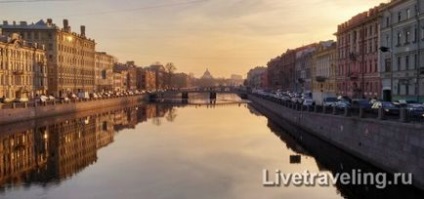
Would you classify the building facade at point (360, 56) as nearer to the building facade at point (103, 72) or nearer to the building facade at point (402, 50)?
the building facade at point (402, 50)

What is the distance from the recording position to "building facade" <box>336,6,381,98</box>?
7144 centimetres

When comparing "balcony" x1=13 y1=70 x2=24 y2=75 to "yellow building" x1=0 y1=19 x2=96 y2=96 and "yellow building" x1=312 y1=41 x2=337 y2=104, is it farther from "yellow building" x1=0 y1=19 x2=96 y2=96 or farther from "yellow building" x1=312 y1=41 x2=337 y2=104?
"yellow building" x1=312 y1=41 x2=337 y2=104

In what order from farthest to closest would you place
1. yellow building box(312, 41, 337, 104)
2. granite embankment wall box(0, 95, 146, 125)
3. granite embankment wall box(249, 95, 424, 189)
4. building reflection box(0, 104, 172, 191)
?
1. yellow building box(312, 41, 337, 104)
2. granite embankment wall box(0, 95, 146, 125)
3. building reflection box(0, 104, 172, 191)
4. granite embankment wall box(249, 95, 424, 189)

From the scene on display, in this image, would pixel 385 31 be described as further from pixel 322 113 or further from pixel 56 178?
pixel 56 178

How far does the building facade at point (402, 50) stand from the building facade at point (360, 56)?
4.06 metres

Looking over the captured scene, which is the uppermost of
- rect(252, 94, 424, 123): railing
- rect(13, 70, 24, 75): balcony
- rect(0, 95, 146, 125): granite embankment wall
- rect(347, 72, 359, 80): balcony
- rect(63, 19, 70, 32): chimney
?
rect(63, 19, 70, 32): chimney

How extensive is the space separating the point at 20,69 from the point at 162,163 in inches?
2628

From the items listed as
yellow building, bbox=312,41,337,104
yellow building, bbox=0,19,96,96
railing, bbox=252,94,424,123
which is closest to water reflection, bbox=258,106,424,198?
railing, bbox=252,94,424,123

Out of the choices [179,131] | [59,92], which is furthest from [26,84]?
[179,131]

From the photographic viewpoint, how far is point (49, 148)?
48.2m

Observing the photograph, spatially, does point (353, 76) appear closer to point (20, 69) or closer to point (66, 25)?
point (20, 69)

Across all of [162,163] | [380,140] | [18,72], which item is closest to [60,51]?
[18,72]

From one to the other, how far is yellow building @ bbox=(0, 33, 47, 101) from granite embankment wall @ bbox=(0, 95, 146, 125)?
6500mm

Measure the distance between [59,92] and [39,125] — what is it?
5360 centimetres
